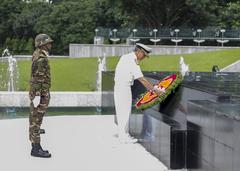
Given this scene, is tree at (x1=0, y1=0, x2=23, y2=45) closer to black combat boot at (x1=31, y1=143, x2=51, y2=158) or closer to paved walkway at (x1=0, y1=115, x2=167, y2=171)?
paved walkway at (x1=0, y1=115, x2=167, y2=171)

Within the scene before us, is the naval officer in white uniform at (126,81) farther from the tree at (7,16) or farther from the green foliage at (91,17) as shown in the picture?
the tree at (7,16)

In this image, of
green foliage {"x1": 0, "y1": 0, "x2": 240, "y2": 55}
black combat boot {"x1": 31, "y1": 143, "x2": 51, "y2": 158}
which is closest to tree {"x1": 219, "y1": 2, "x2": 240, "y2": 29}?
green foliage {"x1": 0, "y1": 0, "x2": 240, "y2": 55}

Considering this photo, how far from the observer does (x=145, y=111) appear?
9.72 meters

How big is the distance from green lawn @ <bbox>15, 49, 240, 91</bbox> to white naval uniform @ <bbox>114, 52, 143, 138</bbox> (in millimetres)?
15691

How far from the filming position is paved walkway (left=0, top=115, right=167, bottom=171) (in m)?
8.33

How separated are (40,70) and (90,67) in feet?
76.2

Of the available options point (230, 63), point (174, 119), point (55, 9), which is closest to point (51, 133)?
point (174, 119)

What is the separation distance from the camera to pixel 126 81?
9.50 metres

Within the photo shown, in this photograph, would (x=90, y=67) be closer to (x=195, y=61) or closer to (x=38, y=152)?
(x=195, y=61)

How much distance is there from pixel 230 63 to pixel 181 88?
21.5 m

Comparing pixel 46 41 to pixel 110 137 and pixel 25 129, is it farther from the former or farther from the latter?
pixel 25 129

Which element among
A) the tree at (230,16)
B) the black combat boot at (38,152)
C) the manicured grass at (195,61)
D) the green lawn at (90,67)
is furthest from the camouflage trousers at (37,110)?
the tree at (230,16)

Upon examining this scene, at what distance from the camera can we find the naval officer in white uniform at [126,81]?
9.27 meters

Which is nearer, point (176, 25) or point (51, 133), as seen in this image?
point (51, 133)
